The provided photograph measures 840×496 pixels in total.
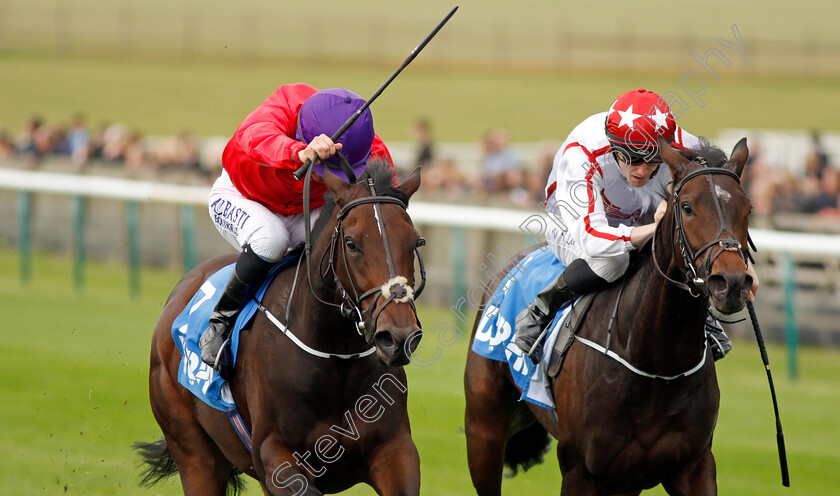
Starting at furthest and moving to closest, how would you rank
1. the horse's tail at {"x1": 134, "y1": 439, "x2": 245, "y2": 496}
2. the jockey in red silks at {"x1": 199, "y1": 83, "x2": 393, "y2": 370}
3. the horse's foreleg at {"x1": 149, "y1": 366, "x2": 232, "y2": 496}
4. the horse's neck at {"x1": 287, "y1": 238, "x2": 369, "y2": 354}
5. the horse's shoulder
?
the horse's shoulder < the horse's tail at {"x1": 134, "y1": 439, "x2": 245, "y2": 496} < the horse's foreleg at {"x1": 149, "y1": 366, "x2": 232, "y2": 496} < the jockey in red silks at {"x1": 199, "y1": 83, "x2": 393, "y2": 370} < the horse's neck at {"x1": 287, "y1": 238, "x2": 369, "y2": 354}

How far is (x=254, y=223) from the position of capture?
13.6 ft

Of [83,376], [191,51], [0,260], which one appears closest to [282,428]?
[83,376]

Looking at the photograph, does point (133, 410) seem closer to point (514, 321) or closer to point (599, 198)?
point (514, 321)

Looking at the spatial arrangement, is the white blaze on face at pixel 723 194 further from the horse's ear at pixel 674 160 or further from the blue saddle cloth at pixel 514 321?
the blue saddle cloth at pixel 514 321

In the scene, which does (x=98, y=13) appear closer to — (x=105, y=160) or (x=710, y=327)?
(x=105, y=160)

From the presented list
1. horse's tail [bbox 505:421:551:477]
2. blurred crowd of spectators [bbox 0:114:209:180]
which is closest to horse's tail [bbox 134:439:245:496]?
horse's tail [bbox 505:421:551:477]

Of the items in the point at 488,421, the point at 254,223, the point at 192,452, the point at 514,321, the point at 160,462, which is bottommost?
the point at 160,462

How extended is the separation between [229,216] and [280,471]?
1.12 metres

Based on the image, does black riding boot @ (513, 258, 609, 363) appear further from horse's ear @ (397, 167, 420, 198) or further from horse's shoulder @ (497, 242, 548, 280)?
horse's ear @ (397, 167, 420, 198)

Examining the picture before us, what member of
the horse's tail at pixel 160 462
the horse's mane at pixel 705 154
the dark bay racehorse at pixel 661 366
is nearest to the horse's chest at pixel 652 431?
the dark bay racehorse at pixel 661 366

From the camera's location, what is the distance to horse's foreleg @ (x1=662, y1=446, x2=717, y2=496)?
3.94 m

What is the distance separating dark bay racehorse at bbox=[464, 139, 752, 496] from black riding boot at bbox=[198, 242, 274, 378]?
1277mm

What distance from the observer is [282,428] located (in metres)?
3.84

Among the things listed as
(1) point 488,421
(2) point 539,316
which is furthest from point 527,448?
(2) point 539,316
